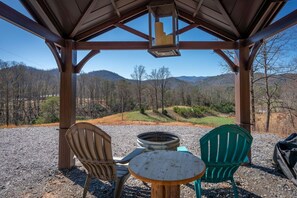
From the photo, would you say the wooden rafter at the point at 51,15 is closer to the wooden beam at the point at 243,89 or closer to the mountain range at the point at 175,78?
the wooden beam at the point at 243,89

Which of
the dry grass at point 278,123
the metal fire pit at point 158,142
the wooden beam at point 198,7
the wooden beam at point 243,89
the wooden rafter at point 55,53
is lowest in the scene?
Result: the dry grass at point 278,123

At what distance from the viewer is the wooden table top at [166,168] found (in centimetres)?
138

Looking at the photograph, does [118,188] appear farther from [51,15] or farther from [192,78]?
[192,78]

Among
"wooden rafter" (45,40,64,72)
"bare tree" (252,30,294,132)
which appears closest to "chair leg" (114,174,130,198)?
"wooden rafter" (45,40,64,72)

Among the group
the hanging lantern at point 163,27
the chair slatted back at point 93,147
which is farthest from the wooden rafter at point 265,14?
the chair slatted back at point 93,147

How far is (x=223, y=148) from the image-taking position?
216cm

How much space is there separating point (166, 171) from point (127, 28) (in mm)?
3105

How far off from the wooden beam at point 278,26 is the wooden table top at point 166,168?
2161mm

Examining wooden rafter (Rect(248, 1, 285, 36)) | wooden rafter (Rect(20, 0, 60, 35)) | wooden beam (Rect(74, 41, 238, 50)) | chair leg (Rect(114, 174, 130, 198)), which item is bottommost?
chair leg (Rect(114, 174, 130, 198))

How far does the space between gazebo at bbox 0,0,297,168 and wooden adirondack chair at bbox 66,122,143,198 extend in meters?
1.38

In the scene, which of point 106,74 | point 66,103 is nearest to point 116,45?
point 66,103

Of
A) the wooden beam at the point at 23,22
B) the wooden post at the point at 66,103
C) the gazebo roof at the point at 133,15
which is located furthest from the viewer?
the wooden post at the point at 66,103

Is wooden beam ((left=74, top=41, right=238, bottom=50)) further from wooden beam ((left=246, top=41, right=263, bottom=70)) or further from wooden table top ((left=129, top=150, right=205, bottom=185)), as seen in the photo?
wooden table top ((left=129, top=150, right=205, bottom=185))

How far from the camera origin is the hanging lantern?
259 centimetres
